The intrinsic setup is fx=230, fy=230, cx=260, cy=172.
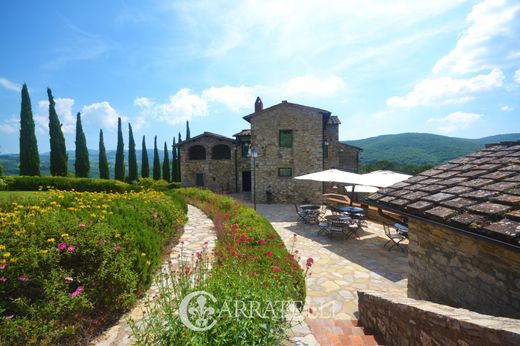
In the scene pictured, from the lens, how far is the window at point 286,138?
53.3 ft

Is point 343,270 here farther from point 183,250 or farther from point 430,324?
point 183,250

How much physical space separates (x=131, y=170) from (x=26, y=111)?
36.6ft

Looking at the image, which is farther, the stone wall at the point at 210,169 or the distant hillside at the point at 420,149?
the distant hillside at the point at 420,149

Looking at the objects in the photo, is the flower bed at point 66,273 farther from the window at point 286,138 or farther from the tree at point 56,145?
the tree at point 56,145

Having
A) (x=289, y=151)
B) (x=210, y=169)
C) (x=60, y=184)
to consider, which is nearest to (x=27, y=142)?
(x=60, y=184)

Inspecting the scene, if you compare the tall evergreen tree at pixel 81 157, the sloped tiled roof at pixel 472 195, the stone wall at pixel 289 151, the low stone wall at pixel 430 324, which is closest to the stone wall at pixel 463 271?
the sloped tiled roof at pixel 472 195

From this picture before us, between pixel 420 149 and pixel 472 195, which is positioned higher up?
pixel 420 149

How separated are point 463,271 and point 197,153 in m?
21.8

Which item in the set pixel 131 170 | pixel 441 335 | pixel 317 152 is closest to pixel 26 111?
pixel 131 170

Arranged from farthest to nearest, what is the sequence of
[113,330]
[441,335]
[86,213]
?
[86,213] → [113,330] → [441,335]

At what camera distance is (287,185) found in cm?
1655

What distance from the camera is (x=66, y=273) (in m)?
3.13

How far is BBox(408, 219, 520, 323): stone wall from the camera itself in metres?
2.62

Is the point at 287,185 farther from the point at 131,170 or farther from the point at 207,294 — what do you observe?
the point at 131,170
